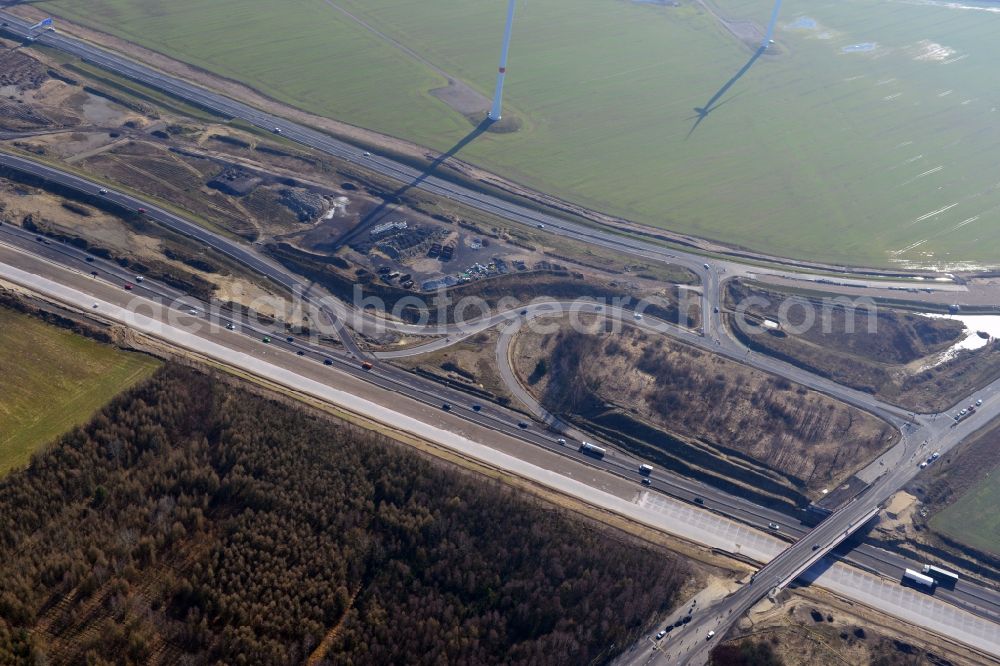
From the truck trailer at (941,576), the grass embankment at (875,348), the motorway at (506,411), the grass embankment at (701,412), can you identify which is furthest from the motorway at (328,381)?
the grass embankment at (875,348)

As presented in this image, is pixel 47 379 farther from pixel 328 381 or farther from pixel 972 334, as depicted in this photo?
pixel 972 334

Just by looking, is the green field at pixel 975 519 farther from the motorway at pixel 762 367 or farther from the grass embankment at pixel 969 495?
the motorway at pixel 762 367

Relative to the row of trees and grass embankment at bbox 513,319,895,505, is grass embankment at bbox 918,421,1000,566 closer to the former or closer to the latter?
grass embankment at bbox 513,319,895,505

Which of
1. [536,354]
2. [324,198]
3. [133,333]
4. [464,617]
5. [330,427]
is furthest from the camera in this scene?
[324,198]

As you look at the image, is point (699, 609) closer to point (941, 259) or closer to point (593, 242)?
point (593, 242)

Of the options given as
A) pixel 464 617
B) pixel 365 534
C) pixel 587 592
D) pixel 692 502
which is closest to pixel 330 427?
pixel 365 534

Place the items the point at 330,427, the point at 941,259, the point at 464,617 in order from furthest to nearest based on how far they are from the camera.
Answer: the point at 941,259 < the point at 330,427 < the point at 464,617

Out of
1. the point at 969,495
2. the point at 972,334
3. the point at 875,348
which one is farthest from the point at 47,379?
the point at 972,334

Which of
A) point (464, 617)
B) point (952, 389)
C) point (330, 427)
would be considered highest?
point (952, 389)
